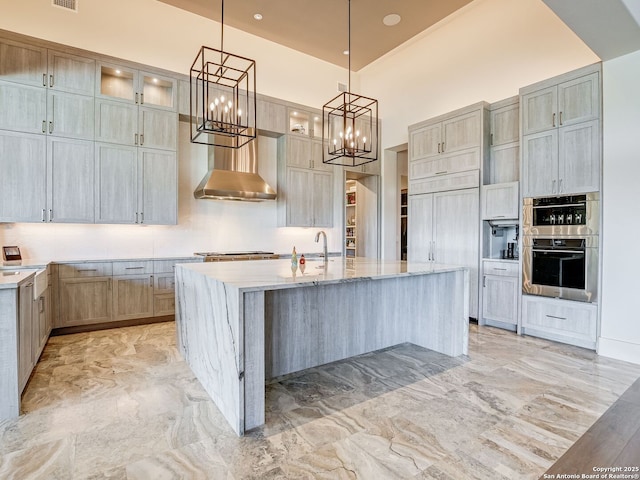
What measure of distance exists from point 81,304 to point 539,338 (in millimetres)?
5309

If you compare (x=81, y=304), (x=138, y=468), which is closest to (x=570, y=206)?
(x=138, y=468)

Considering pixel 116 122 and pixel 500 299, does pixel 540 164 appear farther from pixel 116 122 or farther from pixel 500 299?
pixel 116 122

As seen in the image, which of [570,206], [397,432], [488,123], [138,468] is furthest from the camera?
[488,123]

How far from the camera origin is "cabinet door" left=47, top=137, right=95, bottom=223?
4.02 meters

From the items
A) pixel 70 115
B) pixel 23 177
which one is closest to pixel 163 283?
pixel 23 177

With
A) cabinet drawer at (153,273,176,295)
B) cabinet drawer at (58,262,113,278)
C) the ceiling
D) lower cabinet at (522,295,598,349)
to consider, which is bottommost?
lower cabinet at (522,295,598,349)

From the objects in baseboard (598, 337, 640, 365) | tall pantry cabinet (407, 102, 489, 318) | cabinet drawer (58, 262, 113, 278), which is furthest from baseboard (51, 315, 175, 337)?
baseboard (598, 337, 640, 365)

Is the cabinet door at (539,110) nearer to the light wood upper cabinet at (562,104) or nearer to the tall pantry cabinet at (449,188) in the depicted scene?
the light wood upper cabinet at (562,104)

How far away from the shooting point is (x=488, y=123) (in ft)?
15.2

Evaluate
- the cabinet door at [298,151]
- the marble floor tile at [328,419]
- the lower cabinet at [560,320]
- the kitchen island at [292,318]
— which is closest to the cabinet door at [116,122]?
the cabinet door at [298,151]

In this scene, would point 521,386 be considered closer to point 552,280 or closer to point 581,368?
point 581,368

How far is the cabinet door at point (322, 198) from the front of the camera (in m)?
6.02

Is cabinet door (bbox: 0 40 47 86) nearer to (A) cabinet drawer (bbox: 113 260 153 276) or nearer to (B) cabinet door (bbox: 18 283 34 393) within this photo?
(A) cabinet drawer (bbox: 113 260 153 276)

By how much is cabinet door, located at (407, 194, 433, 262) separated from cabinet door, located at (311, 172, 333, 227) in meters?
1.46
